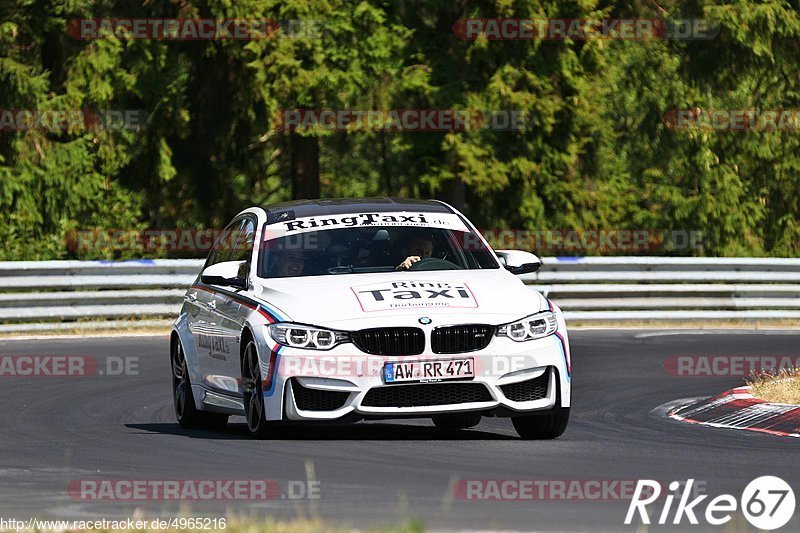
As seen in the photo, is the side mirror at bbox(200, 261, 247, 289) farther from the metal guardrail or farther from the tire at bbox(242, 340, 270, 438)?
the metal guardrail

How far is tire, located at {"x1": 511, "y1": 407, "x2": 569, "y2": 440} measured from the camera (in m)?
10.9

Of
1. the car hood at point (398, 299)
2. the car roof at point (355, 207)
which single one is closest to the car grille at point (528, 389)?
the car hood at point (398, 299)

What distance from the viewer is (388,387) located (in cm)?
1043

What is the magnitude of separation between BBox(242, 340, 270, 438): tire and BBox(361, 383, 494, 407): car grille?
0.75 metres

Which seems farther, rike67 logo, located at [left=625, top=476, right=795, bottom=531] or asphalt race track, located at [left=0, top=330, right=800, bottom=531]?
asphalt race track, located at [left=0, top=330, right=800, bottom=531]

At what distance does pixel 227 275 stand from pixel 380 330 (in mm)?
1722

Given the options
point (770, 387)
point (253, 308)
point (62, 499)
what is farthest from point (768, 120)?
point (62, 499)

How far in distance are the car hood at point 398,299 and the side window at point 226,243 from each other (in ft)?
5.13

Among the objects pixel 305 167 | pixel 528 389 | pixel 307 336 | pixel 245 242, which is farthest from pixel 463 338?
pixel 305 167

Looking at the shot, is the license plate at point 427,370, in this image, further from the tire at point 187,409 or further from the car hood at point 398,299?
the tire at point 187,409

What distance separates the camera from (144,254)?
3553 centimetres

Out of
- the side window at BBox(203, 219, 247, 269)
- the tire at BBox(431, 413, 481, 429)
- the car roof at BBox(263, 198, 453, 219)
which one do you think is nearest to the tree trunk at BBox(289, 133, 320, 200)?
the side window at BBox(203, 219, 247, 269)

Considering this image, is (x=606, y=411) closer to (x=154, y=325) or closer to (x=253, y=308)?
(x=253, y=308)

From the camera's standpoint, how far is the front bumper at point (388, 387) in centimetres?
1041
